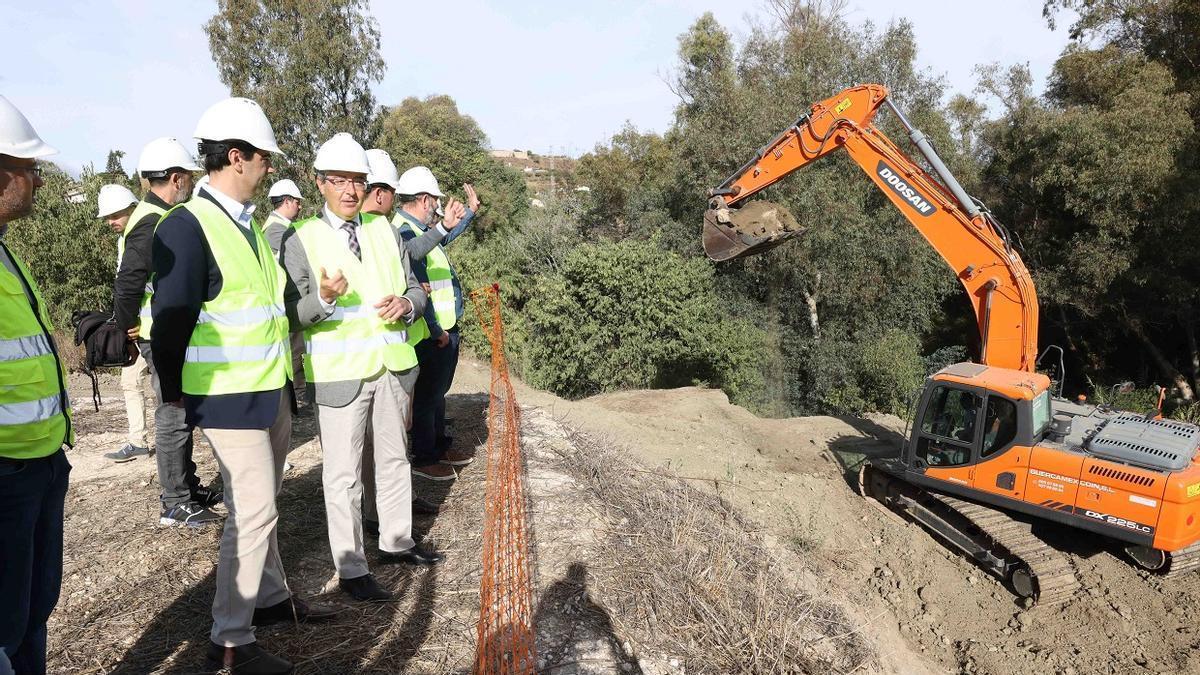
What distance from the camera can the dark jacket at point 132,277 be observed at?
3387 millimetres

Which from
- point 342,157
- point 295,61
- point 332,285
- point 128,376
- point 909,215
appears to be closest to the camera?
point 332,285

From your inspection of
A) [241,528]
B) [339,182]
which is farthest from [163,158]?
[241,528]

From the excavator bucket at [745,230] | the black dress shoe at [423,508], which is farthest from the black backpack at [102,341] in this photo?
the excavator bucket at [745,230]

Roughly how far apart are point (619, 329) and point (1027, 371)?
843 cm

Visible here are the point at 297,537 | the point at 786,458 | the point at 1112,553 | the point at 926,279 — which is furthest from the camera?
the point at 926,279

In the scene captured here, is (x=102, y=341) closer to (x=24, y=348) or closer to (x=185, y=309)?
(x=185, y=309)

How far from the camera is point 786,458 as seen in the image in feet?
30.9

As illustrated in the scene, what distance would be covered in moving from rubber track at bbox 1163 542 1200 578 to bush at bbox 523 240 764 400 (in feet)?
30.8

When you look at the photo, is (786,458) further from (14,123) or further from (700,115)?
(700,115)

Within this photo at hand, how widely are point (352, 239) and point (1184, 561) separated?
6.80 m

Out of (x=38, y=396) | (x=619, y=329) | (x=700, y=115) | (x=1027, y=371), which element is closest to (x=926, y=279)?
(x=700, y=115)

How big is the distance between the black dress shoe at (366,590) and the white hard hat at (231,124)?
5.92ft

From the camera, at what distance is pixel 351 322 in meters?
3.03

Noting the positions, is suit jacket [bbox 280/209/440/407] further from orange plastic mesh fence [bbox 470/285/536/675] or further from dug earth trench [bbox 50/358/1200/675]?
orange plastic mesh fence [bbox 470/285/536/675]
